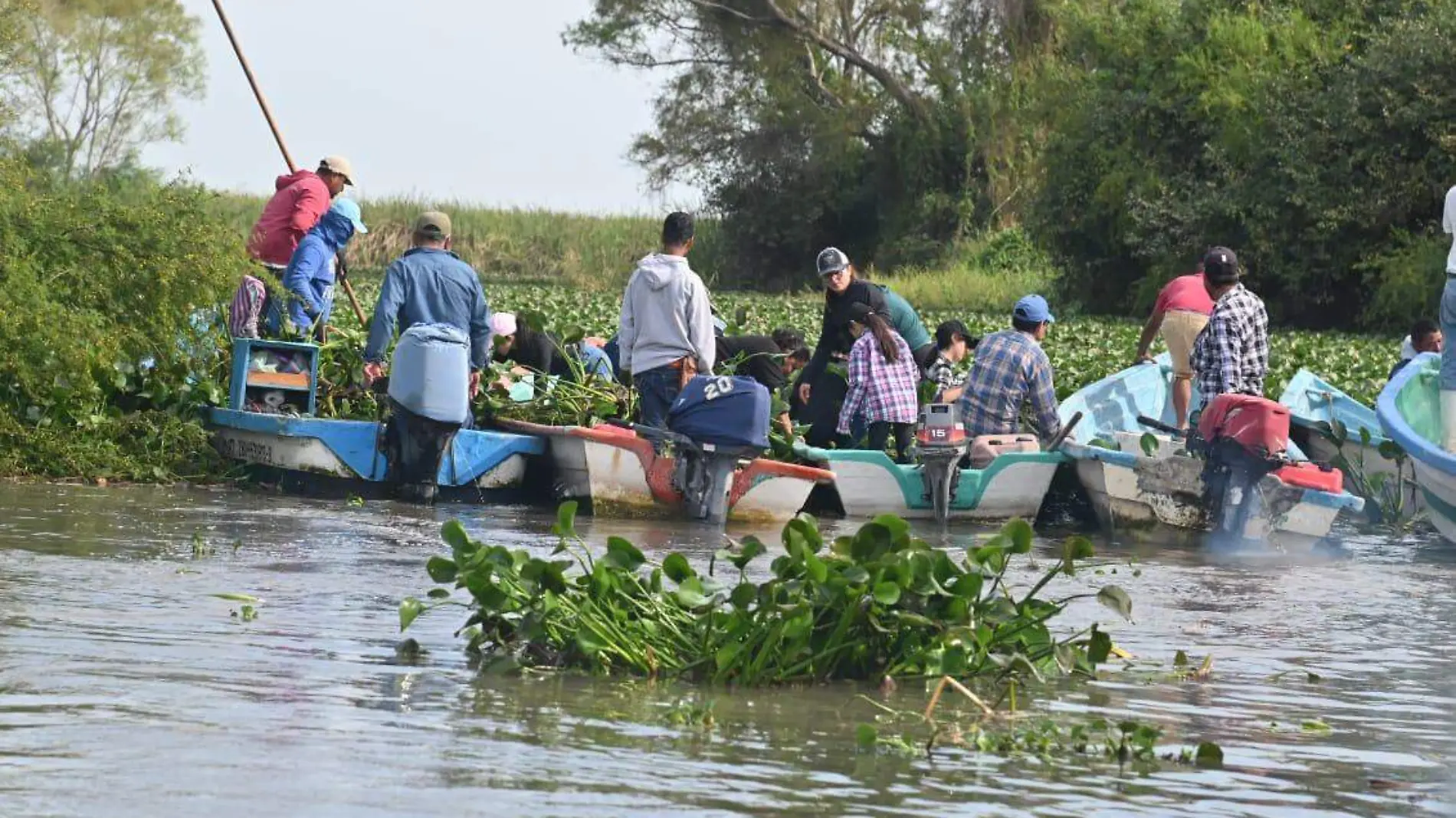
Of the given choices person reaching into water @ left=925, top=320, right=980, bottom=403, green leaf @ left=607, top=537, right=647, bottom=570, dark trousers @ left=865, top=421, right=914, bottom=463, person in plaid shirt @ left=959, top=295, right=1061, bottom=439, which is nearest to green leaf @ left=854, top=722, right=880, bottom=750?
green leaf @ left=607, top=537, right=647, bottom=570

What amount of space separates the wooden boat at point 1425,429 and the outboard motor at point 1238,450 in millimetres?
836

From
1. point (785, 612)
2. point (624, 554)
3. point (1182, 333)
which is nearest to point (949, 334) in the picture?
point (1182, 333)

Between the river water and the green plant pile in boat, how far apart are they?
132 mm

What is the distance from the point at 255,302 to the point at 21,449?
4.95 ft

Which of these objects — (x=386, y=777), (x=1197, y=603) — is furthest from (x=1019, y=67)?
(x=386, y=777)

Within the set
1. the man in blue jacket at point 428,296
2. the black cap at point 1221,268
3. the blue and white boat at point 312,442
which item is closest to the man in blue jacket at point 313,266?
the blue and white boat at point 312,442

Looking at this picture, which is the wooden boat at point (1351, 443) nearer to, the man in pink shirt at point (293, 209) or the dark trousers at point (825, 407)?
the dark trousers at point (825, 407)

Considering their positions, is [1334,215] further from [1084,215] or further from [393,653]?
[393,653]

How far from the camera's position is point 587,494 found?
1195cm

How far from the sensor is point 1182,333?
45.3 ft

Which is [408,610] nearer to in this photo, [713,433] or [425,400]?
[713,433]

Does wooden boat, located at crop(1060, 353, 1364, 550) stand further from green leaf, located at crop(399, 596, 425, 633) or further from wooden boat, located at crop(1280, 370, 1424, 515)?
green leaf, located at crop(399, 596, 425, 633)

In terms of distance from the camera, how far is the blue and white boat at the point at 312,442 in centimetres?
1217

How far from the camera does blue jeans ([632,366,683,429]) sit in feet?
38.4
